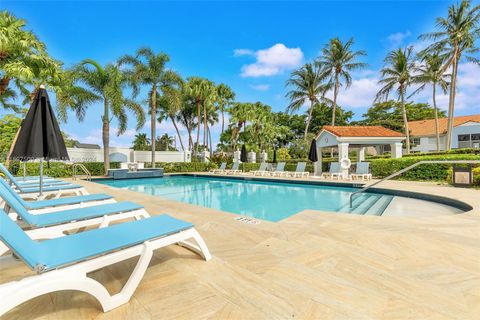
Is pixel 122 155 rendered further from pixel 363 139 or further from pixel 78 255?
pixel 78 255

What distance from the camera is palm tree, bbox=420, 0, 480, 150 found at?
17.0 metres

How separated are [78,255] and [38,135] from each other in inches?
131

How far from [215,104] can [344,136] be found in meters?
15.8

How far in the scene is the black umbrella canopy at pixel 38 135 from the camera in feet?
12.7

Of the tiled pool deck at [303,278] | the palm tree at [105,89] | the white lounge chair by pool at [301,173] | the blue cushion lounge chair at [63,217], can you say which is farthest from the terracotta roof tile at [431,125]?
the blue cushion lounge chair at [63,217]

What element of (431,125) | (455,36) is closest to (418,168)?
(455,36)

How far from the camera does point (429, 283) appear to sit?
2338 mm

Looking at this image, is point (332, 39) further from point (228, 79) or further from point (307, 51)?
point (228, 79)

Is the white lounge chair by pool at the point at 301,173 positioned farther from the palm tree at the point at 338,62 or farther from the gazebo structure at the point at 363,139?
the palm tree at the point at 338,62

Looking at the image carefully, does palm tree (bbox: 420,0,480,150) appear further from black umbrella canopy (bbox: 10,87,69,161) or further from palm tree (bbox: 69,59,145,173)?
palm tree (bbox: 69,59,145,173)

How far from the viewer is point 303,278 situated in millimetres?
2424

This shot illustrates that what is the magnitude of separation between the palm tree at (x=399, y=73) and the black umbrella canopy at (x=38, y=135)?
2639 centimetres

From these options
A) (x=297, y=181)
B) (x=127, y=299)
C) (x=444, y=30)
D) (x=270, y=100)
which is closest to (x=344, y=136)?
(x=297, y=181)

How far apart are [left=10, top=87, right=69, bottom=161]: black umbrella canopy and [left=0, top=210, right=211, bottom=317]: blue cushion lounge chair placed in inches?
108
